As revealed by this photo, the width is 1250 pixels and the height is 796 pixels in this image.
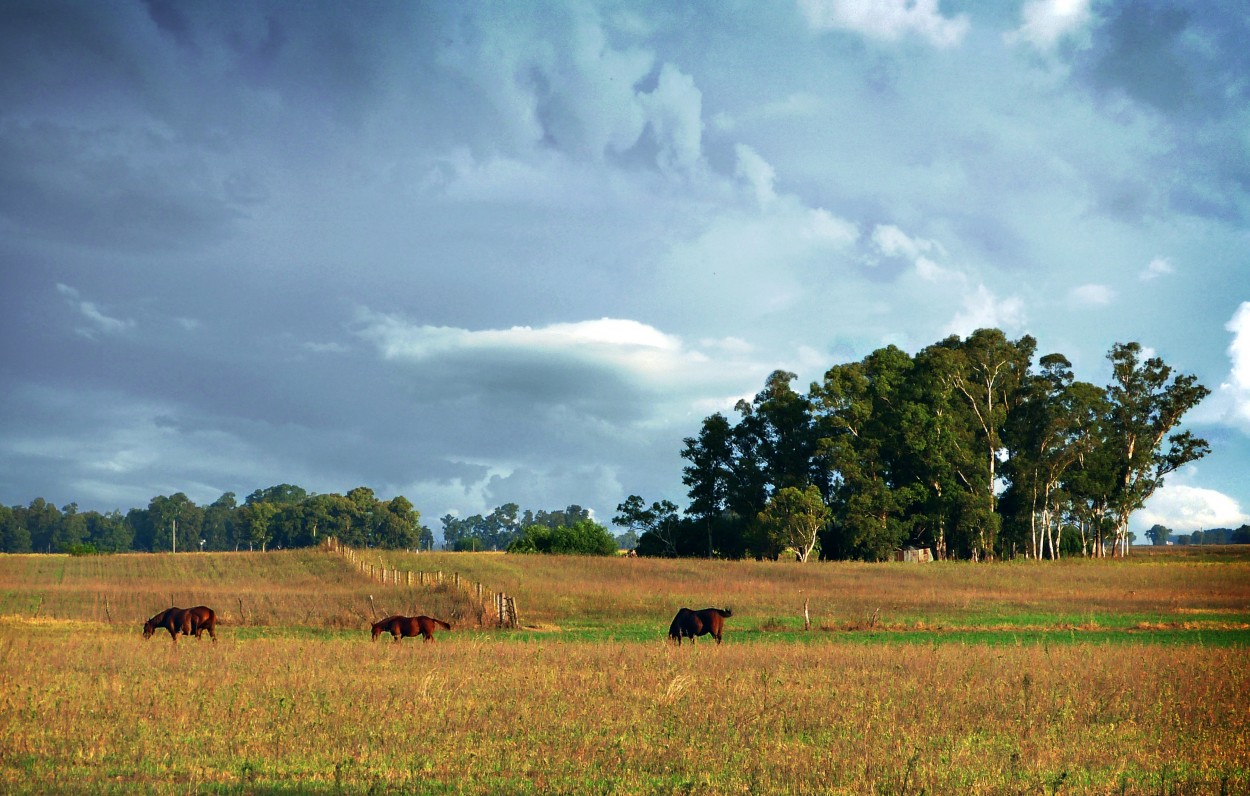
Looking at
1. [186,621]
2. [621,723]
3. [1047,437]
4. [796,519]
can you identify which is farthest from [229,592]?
[1047,437]

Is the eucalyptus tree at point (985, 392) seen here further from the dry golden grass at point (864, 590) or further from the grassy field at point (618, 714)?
the grassy field at point (618, 714)

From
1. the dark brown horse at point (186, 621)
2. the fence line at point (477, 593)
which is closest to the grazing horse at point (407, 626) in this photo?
the dark brown horse at point (186, 621)

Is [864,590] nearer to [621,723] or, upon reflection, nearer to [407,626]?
[407,626]

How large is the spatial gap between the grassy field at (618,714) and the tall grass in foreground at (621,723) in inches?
2.5

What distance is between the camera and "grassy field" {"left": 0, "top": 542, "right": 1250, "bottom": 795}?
532 inches

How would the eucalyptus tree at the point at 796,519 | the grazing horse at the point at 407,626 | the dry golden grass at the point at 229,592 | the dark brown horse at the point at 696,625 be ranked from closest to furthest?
the grazing horse at the point at 407,626
the dark brown horse at the point at 696,625
the dry golden grass at the point at 229,592
the eucalyptus tree at the point at 796,519

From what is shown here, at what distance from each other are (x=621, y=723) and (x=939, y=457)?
82.2 meters

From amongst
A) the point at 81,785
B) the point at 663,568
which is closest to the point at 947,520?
the point at 663,568

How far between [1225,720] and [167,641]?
95.0ft

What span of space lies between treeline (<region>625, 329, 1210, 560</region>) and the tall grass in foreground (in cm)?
6829

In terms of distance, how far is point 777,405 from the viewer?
360 feet

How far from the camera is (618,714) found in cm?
1788

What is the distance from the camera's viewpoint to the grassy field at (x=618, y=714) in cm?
1351

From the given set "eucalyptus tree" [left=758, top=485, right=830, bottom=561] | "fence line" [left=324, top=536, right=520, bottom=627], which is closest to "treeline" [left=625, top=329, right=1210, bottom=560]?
"eucalyptus tree" [left=758, top=485, right=830, bottom=561]
